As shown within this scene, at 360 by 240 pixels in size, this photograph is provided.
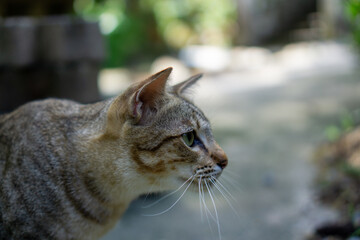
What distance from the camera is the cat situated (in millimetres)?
2592

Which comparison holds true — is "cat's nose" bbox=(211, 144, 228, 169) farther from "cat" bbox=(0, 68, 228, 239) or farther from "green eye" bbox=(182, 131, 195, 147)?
"green eye" bbox=(182, 131, 195, 147)

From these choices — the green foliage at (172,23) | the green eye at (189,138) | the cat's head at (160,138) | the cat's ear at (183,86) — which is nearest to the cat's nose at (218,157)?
the cat's head at (160,138)

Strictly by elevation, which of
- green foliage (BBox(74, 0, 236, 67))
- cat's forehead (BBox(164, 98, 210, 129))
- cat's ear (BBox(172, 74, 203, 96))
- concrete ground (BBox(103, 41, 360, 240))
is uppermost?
cat's ear (BBox(172, 74, 203, 96))

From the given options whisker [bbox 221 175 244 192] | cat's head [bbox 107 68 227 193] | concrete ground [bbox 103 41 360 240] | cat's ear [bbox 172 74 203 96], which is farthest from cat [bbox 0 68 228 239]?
concrete ground [bbox 103 41 360 240]

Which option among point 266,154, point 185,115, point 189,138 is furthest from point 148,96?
point 266,154

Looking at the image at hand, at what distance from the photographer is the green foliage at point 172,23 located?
16258 millimetres

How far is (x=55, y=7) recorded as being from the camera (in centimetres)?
747

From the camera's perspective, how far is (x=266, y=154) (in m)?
6.28

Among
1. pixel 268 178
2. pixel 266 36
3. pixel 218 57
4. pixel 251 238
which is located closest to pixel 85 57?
pixel 268 178

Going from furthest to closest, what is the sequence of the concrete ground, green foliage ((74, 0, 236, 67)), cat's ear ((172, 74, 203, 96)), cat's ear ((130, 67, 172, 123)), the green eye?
1. green foliage ((74, 0, 236, 67))
2. the concrete ground
3. cat's ear ((172, 74, 203, 96))
4. the green eye
5. cat's ear ((130, 67, 172, 123))

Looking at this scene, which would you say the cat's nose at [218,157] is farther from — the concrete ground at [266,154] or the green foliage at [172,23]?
the green foliage at [172,23]

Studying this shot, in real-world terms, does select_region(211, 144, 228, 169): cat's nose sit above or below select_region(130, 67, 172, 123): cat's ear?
below

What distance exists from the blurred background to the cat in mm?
437

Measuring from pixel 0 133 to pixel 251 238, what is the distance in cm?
266
